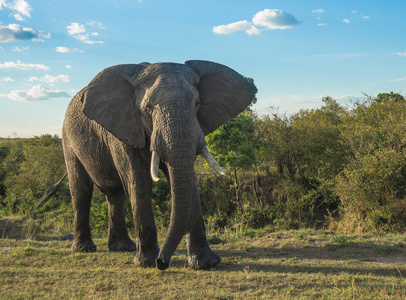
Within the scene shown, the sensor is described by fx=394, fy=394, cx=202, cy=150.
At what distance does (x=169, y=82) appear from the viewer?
6.04 m

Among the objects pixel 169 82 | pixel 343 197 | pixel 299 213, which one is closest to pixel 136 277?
pixel 169 82

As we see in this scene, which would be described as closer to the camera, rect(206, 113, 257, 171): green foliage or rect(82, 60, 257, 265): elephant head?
rect(82, 60, 257, 265): elephant head

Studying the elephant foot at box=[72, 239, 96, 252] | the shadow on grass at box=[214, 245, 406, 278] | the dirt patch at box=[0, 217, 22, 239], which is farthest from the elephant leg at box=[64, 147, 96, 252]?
the dirt patch at box=[0, 217, 22, 239]

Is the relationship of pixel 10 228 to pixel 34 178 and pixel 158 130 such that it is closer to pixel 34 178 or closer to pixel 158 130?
pixel 34 178

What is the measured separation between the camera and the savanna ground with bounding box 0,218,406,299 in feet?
18.6

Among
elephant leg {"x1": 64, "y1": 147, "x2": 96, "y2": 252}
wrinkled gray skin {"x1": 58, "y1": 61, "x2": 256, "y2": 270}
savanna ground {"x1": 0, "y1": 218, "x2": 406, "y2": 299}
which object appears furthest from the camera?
elephant leg {"x1": 64, "y1": 147, "x2": 96, "y2": 252}

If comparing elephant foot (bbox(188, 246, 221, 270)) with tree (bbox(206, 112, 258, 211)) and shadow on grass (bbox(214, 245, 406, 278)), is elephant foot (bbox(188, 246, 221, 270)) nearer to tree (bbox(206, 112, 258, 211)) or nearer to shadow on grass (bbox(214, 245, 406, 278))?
shadow on grass (bbox(214, 245, 406, 278))

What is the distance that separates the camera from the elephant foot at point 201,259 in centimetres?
696

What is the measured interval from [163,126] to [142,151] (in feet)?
4.35

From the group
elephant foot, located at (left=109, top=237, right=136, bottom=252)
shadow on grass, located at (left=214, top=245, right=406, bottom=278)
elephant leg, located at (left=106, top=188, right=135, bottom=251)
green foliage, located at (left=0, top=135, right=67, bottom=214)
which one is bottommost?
shadow on grass, located at (left=214, top=245, right=406, bottom=278)

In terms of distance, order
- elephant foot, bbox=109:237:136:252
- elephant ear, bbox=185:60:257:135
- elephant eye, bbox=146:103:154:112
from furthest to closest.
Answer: elephant foot, bbox=109:237:136:252 → elephant ear, bbox=185:60:257:135 → elephant eye, bbox=146:103:154:112

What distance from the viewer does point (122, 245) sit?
9281 mm

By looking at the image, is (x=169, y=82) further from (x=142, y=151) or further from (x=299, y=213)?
(x=299, y=213)

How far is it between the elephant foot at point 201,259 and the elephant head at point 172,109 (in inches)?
45.9
